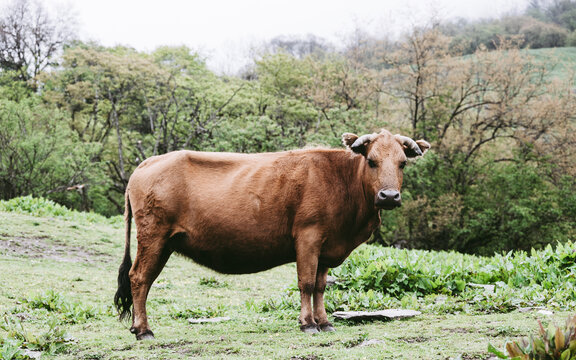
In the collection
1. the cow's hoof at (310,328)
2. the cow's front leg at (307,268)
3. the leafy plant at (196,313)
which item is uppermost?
the cow's front leg at (307,268)

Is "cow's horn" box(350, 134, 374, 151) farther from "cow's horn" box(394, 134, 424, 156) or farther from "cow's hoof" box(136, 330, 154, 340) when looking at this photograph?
"cow's hoof" box(136, 330, 154, 340)

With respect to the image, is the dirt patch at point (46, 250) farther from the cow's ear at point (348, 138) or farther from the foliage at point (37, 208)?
the cow's ear at point (348, 138)

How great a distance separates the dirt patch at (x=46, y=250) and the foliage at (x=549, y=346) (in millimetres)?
11994

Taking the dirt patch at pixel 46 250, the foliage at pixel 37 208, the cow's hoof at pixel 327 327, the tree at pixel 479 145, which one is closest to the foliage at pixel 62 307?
the cow's hoof at pixel 327 327

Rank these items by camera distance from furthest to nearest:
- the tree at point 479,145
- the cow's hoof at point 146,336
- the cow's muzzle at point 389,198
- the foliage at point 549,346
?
the tree at point 479,145
the cow's hoof at point 146,336
the cow's muzzle at point 389,198
the foliage at point 549,346

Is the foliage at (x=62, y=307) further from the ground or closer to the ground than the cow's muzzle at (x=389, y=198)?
closer to the ground

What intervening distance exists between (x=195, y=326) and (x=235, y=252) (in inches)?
54.7

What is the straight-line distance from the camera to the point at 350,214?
21.0ft

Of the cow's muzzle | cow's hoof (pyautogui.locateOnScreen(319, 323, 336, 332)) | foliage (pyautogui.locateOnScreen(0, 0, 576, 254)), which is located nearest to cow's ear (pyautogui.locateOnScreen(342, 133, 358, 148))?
the cow's muzzle

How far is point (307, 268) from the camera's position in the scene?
608 cm

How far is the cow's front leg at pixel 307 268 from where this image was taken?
6070mm

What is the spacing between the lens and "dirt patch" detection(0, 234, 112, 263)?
43.2 ft

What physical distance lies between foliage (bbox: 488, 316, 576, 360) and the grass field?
2.80 ft

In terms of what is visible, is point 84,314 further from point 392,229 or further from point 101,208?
point 101,208
